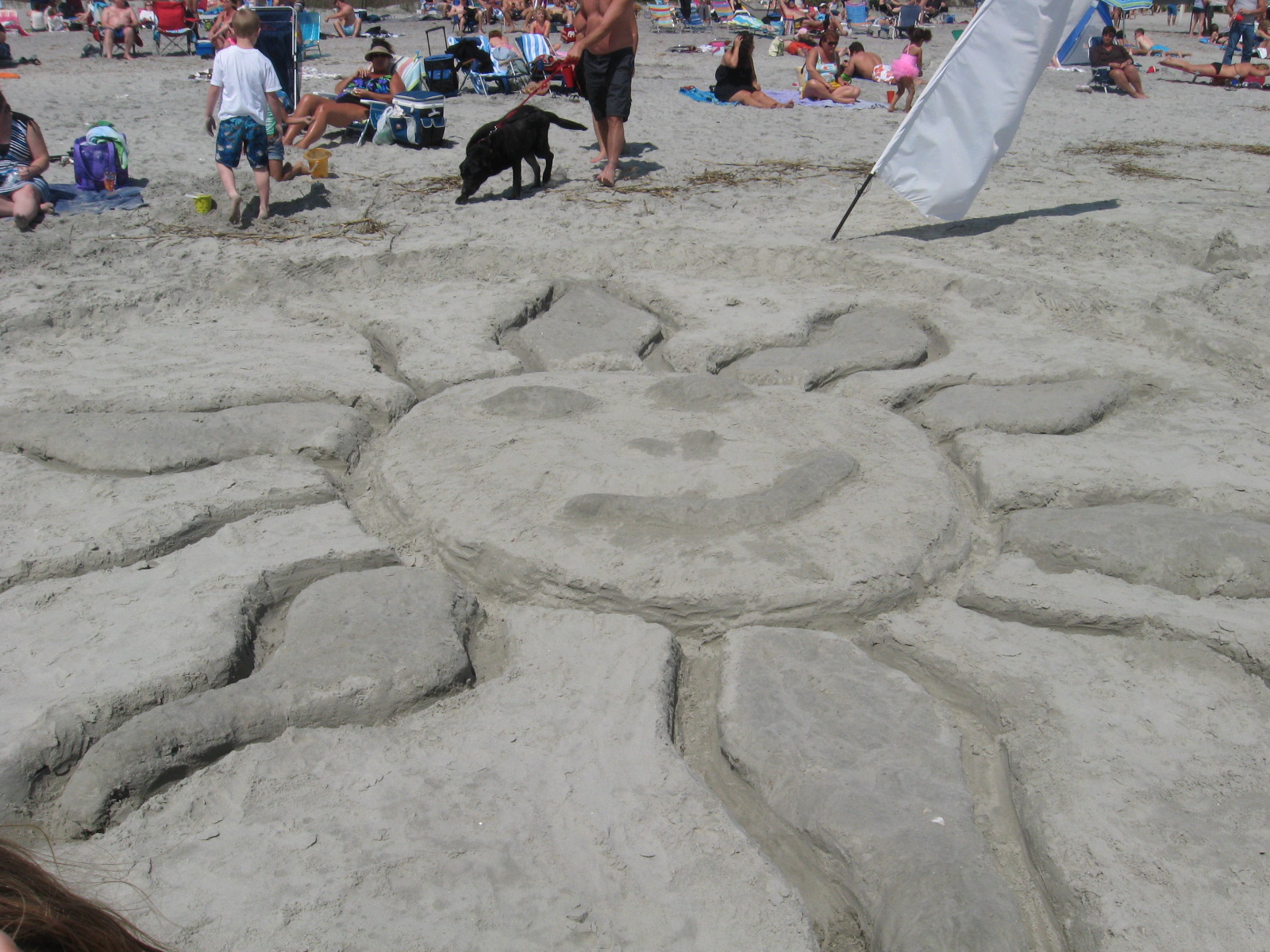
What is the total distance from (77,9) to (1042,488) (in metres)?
16.7

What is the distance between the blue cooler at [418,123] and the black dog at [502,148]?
1.33 m

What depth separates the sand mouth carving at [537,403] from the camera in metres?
2.82

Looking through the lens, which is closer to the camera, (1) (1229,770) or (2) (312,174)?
(1) (1229,770)

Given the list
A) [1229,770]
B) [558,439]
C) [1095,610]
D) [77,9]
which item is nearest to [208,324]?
[558,439]

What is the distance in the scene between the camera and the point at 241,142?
15.8 ft

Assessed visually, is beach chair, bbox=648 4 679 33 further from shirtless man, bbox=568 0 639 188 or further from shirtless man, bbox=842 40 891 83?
shirtless man, bbox=568 0 639 188

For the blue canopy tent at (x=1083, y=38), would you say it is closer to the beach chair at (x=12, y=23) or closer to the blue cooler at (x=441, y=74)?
the blue cooler at (x=441, y=74)

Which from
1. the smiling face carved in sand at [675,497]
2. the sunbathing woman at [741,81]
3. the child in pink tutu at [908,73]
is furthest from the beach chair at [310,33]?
the smiling face carved in sand at [675,497]

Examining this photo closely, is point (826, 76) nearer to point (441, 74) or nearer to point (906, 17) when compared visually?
point (441, 74)

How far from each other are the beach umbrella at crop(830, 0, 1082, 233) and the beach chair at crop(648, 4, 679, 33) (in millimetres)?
13253

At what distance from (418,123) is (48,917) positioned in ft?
20.0

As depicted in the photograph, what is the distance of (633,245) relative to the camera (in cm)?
429

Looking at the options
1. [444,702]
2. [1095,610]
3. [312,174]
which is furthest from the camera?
[312,174]

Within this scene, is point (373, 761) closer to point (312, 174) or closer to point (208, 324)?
point (208, 324)
